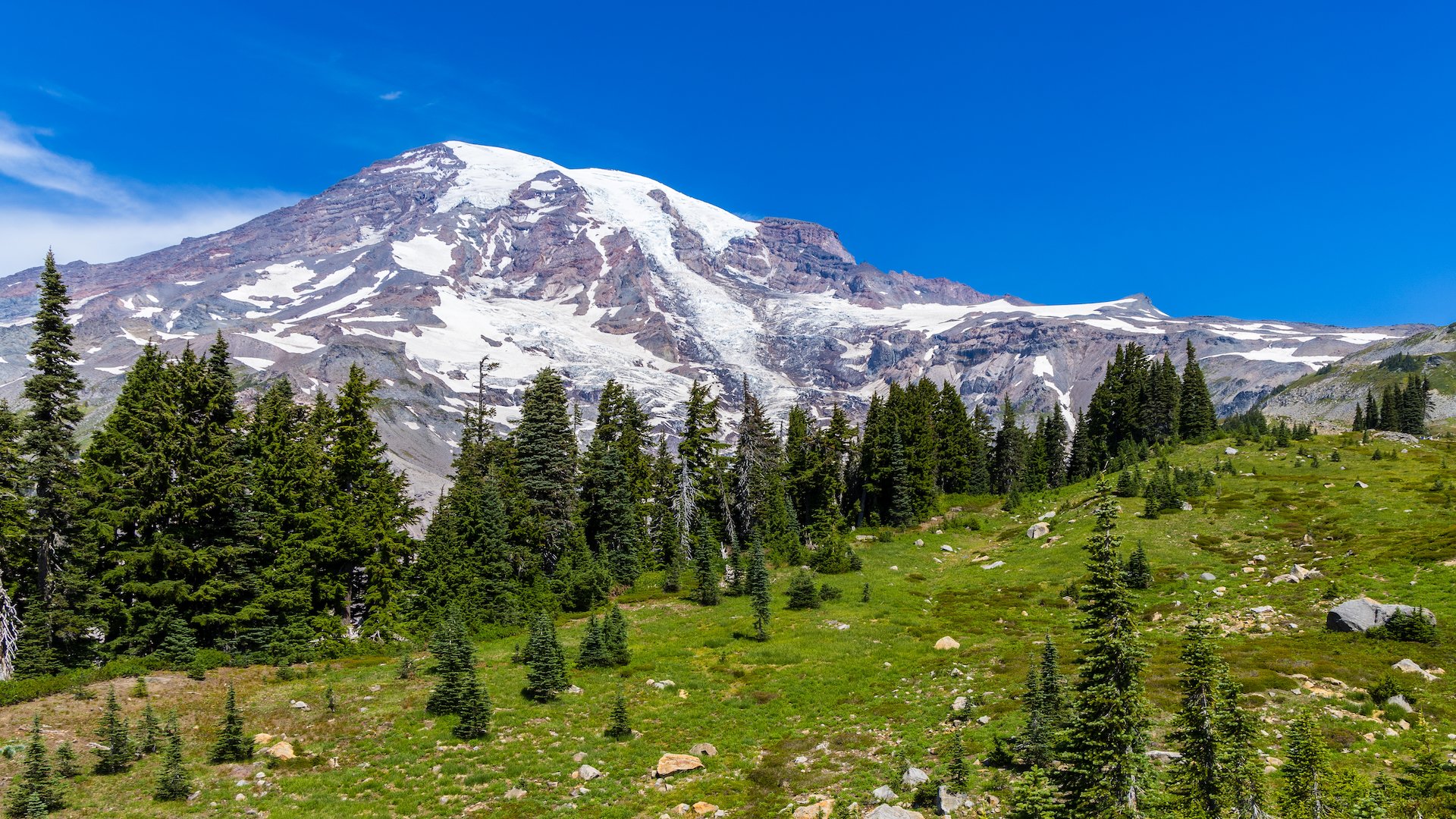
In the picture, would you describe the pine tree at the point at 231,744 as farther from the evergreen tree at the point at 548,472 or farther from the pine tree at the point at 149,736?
the evergreen tree at the point at 548,472

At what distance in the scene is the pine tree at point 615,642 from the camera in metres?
33.8

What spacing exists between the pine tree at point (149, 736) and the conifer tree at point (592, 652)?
15.7 metres

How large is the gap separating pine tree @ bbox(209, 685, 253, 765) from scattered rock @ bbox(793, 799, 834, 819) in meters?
17.3

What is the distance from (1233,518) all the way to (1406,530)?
983cm

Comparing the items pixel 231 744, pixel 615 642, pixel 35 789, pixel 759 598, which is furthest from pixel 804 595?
pixel 35 789

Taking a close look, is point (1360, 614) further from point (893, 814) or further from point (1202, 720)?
point (893, 814)

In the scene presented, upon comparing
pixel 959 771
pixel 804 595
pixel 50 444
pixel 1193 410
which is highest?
pixel 1193 410

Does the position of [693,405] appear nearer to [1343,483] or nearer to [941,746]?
[941,746]

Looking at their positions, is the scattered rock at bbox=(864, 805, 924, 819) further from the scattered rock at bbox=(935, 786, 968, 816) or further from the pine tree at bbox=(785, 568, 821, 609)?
the pine tree at bbox=(785, 568, 821, 609)

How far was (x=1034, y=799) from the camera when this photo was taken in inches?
553

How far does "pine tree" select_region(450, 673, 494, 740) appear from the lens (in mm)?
24719

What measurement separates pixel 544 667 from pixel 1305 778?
24437mm

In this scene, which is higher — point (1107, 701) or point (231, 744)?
point (1107, 701)

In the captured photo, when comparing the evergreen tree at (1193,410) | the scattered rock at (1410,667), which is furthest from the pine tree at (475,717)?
the evergreen tree at (1193,410)
